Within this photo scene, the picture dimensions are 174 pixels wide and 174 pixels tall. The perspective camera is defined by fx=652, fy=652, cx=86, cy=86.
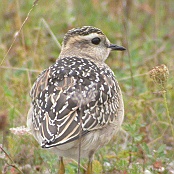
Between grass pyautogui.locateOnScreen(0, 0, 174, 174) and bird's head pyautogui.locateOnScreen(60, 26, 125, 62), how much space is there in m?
0.57

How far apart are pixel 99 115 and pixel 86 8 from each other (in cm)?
548

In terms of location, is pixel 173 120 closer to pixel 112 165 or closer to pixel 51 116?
pixel 112 165

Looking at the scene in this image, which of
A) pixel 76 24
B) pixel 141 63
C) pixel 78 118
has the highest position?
pixel 76 24

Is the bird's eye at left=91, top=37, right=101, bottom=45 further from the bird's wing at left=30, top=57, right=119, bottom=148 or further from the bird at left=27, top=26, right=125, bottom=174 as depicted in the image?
the bird's wing at left=30, top=57, right=119, bottom=148

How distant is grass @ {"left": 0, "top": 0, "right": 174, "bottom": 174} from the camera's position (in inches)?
269

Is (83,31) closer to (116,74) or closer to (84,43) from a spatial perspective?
(84,43)

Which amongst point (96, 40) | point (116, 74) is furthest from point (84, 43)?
point (116, 74)

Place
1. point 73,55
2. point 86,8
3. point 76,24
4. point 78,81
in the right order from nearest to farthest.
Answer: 1. point 78,81
2. point 73,55
3. point 76,24
4. point 86,8

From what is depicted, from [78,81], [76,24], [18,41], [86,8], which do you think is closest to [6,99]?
[78,81]

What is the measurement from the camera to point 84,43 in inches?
303

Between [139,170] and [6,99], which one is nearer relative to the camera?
[139,170]

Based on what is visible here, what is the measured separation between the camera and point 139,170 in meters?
6.52

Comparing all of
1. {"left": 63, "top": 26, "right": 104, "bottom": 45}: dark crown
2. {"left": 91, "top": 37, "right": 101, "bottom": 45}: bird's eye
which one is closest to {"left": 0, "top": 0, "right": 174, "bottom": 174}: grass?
{"left": 91, "top": 37, "right": 101, "bottom": 45}: bird's eye

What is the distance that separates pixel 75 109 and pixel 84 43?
1794mm
